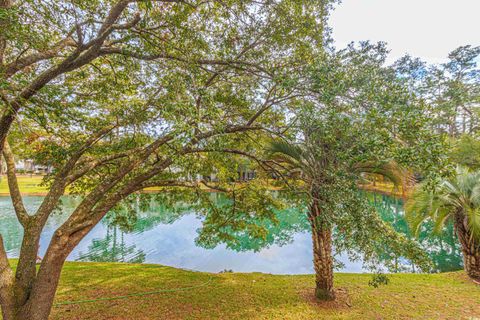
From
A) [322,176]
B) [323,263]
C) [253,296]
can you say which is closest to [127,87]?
[322,176]

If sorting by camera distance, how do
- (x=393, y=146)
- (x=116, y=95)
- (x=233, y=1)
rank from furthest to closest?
(x=116, y=95), (x=233, y=1), (x=393, y=146)

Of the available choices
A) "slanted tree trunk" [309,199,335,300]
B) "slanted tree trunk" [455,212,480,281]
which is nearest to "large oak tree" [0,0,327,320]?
"slanted tree trunk" [309,199,335,300]

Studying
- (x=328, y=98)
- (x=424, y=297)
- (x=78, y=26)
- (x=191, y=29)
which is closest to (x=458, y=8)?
(x=328, y=98)

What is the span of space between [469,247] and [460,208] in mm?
936

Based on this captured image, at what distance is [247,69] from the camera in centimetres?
374

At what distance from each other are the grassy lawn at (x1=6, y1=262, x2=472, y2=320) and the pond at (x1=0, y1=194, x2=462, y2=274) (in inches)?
74.2

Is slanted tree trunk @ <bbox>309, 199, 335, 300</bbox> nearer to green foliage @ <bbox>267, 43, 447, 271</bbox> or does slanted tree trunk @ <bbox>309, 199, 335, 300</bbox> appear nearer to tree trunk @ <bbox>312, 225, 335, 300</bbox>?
tree trunk @ <bbox>312, 225, 335, 300</bbox>

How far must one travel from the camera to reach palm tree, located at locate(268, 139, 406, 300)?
10.5 feet

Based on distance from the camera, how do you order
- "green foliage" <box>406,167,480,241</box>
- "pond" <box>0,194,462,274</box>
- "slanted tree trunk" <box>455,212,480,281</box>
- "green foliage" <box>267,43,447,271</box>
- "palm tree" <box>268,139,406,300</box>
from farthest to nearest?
"pond" <box>0,194,462,274</box> < "slanted tree trunk" <box>455,212,480,281</box> < "green foliage" <box>406,167,480,241</box> < "palm tree" <box>268,139,406,300</box> < "green foliage" <box>267,43,447,271</box>

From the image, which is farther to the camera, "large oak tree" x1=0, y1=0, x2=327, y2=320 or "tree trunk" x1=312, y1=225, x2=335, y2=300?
"tree trunk" x1=312, y1=225, x2=335, y2=300

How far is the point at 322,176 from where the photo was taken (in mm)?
3605

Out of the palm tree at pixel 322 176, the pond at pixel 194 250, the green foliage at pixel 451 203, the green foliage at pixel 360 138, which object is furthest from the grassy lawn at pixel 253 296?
the pond at pixel 194 250

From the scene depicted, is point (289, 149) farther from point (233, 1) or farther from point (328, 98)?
point (233, 1)

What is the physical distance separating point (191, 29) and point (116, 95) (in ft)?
5.98
